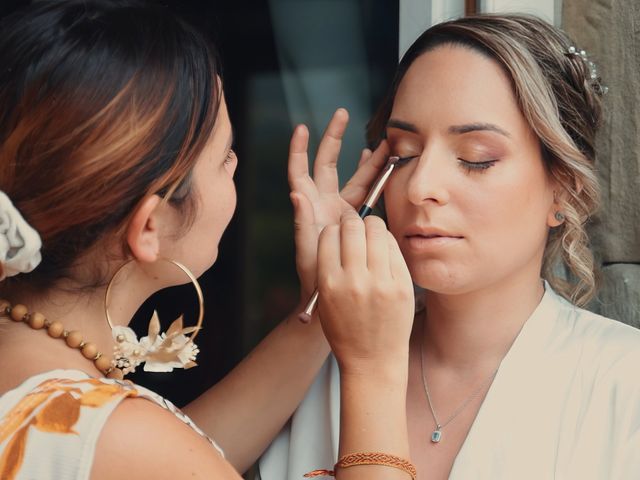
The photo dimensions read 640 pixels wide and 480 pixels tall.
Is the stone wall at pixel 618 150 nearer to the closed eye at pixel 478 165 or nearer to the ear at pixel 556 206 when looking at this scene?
the ear at pixel 556 206

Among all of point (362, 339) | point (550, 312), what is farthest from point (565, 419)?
point (362, 339)

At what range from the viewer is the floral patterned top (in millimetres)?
1000

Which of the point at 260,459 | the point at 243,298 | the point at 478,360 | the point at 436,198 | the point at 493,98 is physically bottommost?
the point at 243,298

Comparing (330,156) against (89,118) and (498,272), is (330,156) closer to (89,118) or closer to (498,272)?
(498,272)

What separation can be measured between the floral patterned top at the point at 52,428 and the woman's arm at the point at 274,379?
0.49 meters

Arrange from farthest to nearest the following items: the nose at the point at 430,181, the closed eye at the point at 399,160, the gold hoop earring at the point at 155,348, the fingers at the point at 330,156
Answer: the fingers at the point at 330,156 < the closed eye at the point at 399,160 < the nose at the point at 430,181 < the gold hoop earring at the point at 155,348

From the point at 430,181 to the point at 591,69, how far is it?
38cm

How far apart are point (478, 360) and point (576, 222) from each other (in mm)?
282

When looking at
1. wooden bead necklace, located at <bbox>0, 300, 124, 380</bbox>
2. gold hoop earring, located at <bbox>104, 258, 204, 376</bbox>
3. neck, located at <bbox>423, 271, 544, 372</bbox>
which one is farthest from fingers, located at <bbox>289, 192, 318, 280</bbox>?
wooden bead necklace, located at <bbox>0, 300, 124, 380</bbox>

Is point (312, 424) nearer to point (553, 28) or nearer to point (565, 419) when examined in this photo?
point (565, 419)

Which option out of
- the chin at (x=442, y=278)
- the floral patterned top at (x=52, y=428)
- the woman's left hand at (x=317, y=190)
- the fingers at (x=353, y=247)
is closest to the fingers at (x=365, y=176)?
the woman's left hand at (x=317, y=190)

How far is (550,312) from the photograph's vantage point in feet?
4.87

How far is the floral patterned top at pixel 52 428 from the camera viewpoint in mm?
1000

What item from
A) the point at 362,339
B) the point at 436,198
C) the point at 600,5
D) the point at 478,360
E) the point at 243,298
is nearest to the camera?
the point at 362,339
